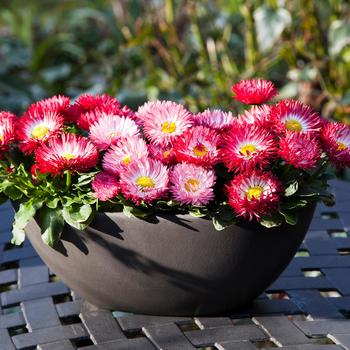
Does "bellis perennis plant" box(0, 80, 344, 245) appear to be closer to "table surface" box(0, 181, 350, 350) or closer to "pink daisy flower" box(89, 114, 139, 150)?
"pink daisy flower" box(89, 114, 139, 150)

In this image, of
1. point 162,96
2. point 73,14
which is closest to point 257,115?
point 162,96

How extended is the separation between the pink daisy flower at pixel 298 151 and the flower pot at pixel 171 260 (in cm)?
9

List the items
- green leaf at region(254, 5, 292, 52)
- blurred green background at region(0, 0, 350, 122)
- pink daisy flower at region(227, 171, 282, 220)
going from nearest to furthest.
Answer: pink daisy flower at region(227, 171, 282, 220), green leaf at region(254, 5, 292, 52), blurred green background at region(0, 0, 350, 122)

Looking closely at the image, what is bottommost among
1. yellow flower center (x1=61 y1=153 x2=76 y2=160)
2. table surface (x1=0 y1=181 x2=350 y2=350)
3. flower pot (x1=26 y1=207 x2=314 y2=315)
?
table surface (x1=0 y1=181 x2=350 y2=350)

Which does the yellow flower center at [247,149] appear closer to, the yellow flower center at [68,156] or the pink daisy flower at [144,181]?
the pink daisy flower at [144,181]

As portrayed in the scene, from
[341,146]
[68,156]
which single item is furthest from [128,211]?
[341,146]

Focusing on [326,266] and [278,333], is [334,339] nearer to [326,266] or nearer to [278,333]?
[278,333]

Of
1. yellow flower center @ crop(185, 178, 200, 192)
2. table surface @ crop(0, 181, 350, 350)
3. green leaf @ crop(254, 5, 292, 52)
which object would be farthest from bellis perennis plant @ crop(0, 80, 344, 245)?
green leaf @ crop(254, 5, 292, 52)

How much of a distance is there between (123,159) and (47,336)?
0.94ft

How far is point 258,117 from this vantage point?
1.08 m

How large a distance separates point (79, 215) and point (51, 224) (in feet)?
0.17

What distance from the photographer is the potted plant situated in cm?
100

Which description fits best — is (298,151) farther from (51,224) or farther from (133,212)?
(51,224)

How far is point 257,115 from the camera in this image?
1.08 meters
